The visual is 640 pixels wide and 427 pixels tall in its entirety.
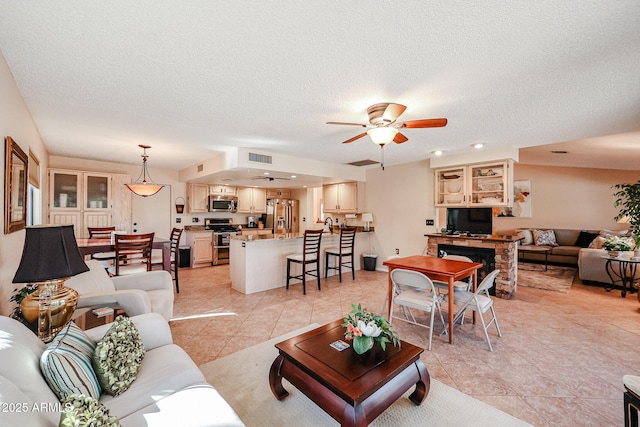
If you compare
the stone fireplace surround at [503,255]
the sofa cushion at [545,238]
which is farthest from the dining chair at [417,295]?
the sofa cushion at [545,238]

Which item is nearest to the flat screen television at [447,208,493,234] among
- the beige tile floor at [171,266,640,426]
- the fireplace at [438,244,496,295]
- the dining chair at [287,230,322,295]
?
the fireplace at [438,244,496,295]

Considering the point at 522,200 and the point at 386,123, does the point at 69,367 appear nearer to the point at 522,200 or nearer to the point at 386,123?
the point at 386,123

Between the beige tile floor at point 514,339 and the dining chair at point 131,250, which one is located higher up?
the dining chair at point 131,250

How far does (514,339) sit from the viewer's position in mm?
2916

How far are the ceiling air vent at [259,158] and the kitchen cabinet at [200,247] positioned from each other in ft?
9.79

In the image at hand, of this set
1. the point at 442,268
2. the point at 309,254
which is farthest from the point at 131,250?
the point at 442,268

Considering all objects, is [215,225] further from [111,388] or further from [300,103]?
[111,388]

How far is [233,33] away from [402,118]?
6.71ft

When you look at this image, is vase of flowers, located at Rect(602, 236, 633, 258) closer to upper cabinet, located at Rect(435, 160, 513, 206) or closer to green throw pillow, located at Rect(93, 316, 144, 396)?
upper cabinet, located at Rect(435, 160, 513, 206)

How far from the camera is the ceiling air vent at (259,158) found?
450 centimetres

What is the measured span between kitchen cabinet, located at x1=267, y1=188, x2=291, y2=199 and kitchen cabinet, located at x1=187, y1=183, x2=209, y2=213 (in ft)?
6.04

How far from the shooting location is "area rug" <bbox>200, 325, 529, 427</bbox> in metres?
1.78

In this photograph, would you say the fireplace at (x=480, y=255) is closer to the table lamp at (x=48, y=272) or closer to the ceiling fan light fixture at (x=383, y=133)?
the ceiling fan light fixture at (x=383, y=133)

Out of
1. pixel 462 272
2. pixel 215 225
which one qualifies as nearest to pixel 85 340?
pixel 462 272
